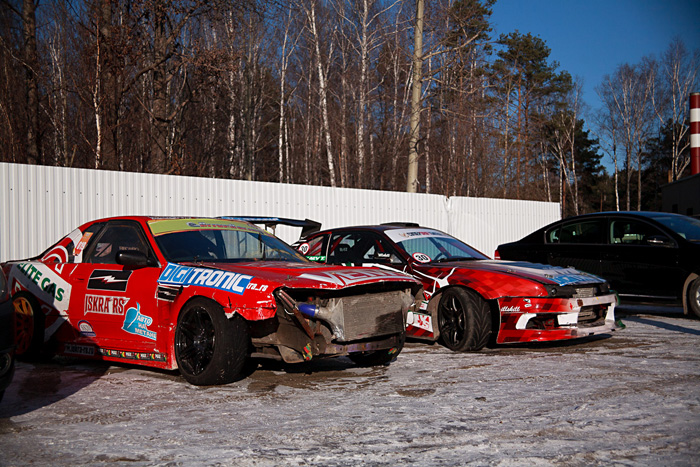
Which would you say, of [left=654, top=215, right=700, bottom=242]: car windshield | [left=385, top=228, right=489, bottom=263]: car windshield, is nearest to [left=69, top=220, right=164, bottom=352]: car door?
[left=385, top=228, right=489, bottom=263]: car windshield

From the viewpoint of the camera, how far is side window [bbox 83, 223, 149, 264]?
22.3ft

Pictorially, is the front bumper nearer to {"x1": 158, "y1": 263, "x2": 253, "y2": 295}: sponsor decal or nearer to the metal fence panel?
{"x1": 158, "y1": 263, "x2": 253, "y2": 295}: sponsor decal

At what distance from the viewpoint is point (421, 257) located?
8.52 metres

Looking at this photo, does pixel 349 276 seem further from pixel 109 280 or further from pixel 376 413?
pixel 109 280

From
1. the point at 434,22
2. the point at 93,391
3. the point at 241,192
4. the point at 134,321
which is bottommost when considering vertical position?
the point at 93,391

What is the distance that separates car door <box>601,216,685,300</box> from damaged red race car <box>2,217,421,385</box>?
5.29 meters

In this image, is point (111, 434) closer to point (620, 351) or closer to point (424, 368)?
point (424, 368)

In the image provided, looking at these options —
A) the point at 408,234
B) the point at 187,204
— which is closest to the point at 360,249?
the point at 408,234

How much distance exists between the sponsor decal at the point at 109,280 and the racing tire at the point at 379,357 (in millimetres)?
2208

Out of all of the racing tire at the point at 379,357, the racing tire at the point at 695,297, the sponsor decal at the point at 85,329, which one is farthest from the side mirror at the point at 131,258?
the racing tire at the point at 695,297

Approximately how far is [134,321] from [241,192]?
8.32 m

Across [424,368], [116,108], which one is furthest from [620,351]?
[116,108]

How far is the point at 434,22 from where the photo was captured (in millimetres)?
25766

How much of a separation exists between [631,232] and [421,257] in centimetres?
418
